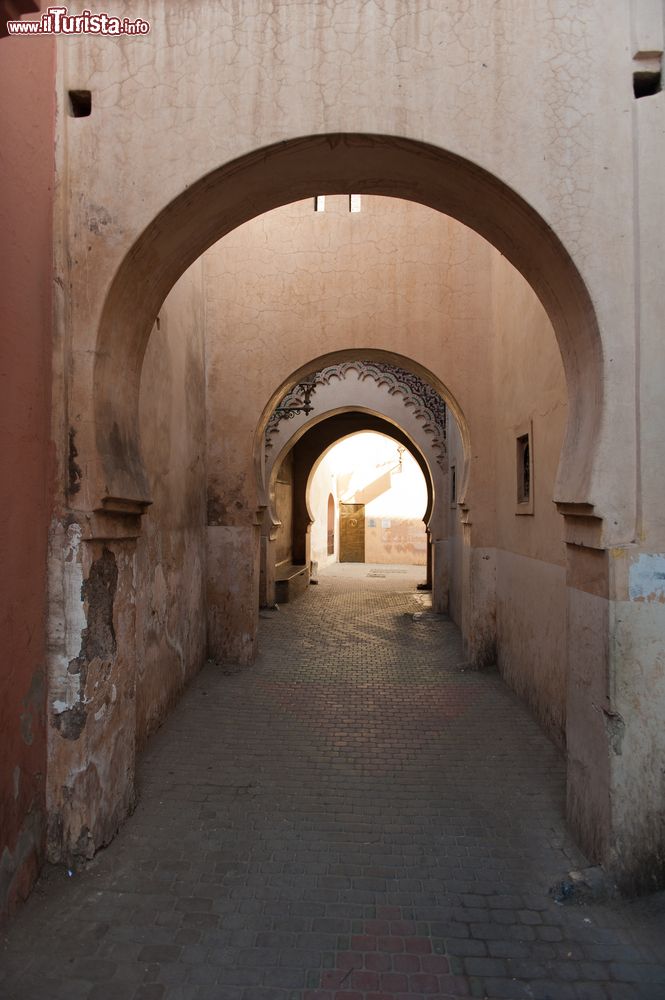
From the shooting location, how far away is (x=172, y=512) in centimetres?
637

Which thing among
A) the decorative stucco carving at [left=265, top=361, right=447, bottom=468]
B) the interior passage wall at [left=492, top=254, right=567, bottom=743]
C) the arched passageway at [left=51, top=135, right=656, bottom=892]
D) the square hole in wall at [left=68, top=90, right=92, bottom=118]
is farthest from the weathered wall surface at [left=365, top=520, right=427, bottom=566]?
the square hole in wall at [left=68, top=90, right=92, bottom=118]

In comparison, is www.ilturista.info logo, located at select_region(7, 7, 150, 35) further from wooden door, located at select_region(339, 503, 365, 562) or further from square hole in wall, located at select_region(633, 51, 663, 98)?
wooden door, located at select_region(339, 503, 365, 562)

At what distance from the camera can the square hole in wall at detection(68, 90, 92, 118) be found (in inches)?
140

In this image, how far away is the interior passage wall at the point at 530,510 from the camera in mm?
5438

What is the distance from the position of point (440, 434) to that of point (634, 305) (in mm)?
9336

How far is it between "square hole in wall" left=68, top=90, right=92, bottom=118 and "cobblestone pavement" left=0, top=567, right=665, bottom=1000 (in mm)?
4473

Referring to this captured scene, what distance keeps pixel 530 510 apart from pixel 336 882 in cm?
413

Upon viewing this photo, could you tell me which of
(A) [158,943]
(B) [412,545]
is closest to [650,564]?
(A) [158,943]

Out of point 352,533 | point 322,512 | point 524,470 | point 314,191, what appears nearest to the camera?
point 314,191

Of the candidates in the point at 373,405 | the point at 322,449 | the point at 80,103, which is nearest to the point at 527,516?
the point at 80,103

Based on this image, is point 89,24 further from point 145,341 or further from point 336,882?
point 336,882

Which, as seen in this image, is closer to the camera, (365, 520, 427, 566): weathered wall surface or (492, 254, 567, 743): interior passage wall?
(492, 254, 567, 743): interior passage wall

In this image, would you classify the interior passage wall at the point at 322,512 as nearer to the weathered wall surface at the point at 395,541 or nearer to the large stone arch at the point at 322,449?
the weathered wall surface at the point at 395,541

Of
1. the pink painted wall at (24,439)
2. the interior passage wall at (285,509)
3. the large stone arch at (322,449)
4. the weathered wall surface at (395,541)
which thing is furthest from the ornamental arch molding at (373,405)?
the weathered wall surface at (395,541)
